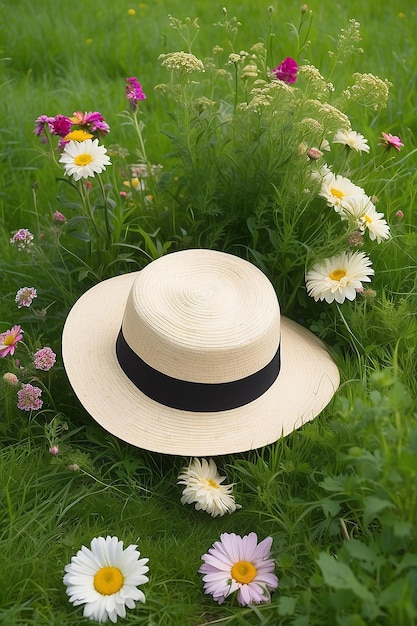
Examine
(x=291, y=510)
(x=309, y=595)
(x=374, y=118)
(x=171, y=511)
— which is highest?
(x=374, y=118)

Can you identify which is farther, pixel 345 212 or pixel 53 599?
pixel 345 212

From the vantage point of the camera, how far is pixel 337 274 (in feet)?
8.60

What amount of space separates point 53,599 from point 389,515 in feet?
3.18

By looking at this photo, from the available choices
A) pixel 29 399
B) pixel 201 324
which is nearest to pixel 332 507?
pixel 201 324

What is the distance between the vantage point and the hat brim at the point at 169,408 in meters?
2.24

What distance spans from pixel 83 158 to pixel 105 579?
1.39 meters

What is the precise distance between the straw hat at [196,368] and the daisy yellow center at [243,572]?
335mm

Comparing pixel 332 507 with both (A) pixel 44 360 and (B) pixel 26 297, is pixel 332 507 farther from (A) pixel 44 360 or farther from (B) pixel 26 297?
(B) pixel 26 297

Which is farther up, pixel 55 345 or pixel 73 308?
pixel 73 308

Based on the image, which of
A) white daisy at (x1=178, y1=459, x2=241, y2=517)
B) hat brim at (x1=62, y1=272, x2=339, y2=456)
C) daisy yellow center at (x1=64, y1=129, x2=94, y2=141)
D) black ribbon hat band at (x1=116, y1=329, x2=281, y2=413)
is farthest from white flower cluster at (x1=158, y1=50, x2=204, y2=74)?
white daisy at (x1=178, y1=459, x2=241, y2=517)

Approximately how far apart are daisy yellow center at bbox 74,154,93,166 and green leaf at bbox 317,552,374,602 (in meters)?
1.52

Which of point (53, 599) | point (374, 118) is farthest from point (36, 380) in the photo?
point (374, 118)

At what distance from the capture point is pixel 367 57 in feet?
14.8

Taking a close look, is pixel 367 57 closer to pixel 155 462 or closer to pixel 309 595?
pixel 155 462
